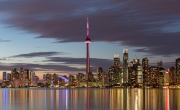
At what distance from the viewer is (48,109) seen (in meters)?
67.4

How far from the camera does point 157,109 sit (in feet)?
209

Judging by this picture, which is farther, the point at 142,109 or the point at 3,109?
the point at 3,109

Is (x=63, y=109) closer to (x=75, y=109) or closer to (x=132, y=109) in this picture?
(x=75, y=109)

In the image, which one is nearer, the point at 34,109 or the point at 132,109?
the point at 132,109

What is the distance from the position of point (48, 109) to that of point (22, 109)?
16.7 feet

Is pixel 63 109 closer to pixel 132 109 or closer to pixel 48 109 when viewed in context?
pixel 48 109

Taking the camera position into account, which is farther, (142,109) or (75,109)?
(75,109)

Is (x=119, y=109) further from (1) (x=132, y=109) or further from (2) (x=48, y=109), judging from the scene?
(2) (x=48, y=109)

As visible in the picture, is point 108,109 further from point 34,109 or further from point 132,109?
point 34,109

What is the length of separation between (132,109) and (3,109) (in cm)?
2452

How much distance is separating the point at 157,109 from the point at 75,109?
14596 millimetres

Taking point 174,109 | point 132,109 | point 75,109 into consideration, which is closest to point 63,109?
point 75,109

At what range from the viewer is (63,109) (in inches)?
2660

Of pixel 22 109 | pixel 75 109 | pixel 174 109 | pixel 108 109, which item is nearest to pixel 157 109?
pixel 174 109
